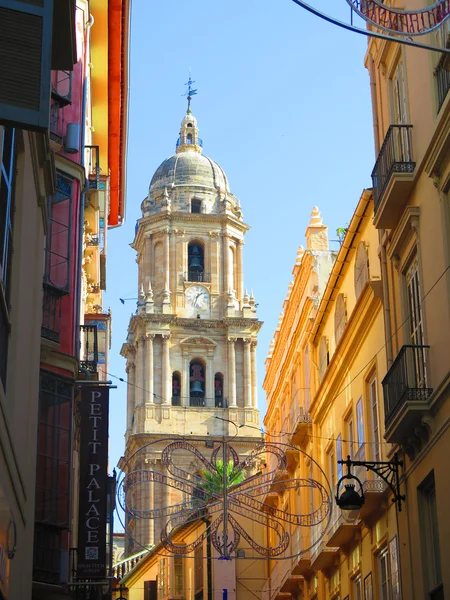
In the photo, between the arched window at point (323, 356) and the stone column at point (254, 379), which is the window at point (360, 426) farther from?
the stone column at point (254, 379)

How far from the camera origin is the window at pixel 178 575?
191 feet

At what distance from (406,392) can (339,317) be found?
1077 cm

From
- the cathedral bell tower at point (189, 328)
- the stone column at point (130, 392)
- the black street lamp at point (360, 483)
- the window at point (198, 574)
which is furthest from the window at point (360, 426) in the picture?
the stone column at point (130, 392)

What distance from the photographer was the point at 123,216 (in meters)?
42.9

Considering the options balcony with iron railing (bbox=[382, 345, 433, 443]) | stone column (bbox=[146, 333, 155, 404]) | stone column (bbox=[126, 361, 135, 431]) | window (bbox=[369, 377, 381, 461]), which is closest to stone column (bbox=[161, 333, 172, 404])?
stone column (bbox=[146, 333, 155, 404])

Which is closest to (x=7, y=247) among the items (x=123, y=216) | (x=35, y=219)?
(x=35, y=219)

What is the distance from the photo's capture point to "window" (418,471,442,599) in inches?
674

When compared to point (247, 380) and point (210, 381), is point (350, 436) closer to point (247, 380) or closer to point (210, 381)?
point (247, 380)

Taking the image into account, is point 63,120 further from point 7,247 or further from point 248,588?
point 248,588

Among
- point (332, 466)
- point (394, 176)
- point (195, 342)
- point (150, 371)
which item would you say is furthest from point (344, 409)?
point (195, 342)

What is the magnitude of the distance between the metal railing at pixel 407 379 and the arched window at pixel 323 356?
11000 mm

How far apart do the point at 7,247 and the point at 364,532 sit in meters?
12.1

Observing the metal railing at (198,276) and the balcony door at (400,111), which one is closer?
the balcony door at (400,111)

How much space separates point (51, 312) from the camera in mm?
20531
